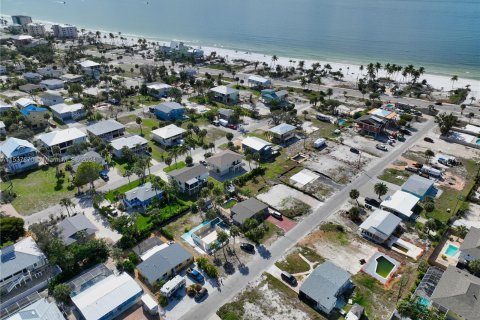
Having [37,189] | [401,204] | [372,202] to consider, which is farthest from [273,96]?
[37,189]

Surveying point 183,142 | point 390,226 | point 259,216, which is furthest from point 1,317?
point 390,226

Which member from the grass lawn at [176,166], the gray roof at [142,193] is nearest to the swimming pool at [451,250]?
the gray roof at [142,193]

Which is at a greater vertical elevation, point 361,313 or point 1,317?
point 361,313

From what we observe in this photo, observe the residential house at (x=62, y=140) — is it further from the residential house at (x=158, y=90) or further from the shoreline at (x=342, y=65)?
the shoreline at (x=342, y=65)

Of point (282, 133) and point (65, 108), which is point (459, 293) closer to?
point (282, 133)

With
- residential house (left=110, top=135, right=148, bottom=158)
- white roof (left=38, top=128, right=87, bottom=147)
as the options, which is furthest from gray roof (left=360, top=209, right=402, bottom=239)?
white roof (left=38, top=128, right=87, bottom=147)

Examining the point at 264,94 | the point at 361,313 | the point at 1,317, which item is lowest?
the point at 1,317

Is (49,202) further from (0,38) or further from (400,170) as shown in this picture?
(0,38)
